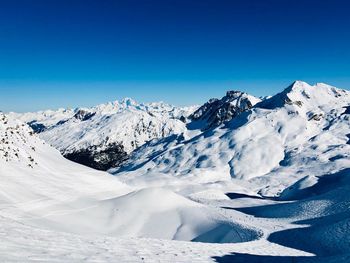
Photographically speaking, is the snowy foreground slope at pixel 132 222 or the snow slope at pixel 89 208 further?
the snow slope at pixel 89 208

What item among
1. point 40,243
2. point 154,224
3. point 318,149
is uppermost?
point 318,149

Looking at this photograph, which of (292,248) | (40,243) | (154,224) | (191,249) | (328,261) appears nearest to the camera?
(40,243)

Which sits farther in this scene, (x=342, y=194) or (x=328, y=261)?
(x=342, y=194)

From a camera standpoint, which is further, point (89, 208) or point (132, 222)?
point (89, 208)

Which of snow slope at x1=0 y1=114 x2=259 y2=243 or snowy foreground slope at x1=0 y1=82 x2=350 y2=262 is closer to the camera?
snowy foreground slope at x1=0 y1=82 x2=350 y2=262

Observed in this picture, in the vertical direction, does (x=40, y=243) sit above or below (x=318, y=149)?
below

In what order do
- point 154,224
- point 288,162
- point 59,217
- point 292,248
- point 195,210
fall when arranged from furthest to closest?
point 288,162 < point 195,210 < point 154,224 < point 59,217 < point 292,248

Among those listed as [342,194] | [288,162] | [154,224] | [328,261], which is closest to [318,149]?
[288,162]

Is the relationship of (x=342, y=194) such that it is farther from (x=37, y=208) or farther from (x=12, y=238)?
(x=12, y=238)

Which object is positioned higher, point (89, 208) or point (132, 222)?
point (89, 208)

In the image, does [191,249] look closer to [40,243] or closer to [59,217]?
[40,243]
